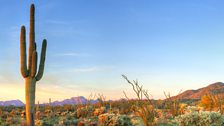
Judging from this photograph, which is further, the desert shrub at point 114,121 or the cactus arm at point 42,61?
the cactus arm at point 42,61

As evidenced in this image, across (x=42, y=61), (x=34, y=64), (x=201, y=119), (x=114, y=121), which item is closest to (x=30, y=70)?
(x=34, y=64)

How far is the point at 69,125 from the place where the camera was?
1720 centimetres

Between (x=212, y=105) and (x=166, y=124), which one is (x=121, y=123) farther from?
(x=212, y=105)

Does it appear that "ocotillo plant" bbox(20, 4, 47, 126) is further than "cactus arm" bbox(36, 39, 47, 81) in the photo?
No

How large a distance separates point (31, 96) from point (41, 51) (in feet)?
7.10

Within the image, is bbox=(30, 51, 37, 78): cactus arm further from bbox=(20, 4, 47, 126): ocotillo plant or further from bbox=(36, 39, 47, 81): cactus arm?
bbox=(36, 39, 47, 81): cactus arm

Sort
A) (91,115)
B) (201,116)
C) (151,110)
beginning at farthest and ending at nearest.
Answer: (91,115), (151,110), (201,116)

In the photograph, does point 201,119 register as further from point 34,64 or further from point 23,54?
point 23,54

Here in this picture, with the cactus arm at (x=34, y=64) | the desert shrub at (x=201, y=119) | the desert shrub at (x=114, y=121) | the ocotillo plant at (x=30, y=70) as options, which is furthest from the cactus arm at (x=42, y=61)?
the desert shrub at (x=201, y=119)

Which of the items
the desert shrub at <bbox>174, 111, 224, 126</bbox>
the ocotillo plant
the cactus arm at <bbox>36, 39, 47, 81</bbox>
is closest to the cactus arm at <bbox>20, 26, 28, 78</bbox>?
the ocotillo plant

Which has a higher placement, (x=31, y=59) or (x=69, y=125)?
(x=31, y=59)

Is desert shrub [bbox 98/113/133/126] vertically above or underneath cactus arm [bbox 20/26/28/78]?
underneath

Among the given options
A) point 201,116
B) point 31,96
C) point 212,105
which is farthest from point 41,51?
point 212,105

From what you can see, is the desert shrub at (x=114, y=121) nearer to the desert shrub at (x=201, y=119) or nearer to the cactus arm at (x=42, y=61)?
the desert shrub at (x=201, y=119)
